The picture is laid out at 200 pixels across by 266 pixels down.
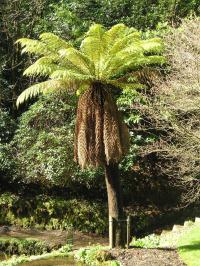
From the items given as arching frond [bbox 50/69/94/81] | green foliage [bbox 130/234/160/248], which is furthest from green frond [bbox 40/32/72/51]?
green foliage [bbox 130/234/160/248]

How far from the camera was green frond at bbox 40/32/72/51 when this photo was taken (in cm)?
1105

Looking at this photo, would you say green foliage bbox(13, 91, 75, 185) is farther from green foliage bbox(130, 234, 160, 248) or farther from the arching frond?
the arching frond

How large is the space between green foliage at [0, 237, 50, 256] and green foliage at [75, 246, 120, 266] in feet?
10.2

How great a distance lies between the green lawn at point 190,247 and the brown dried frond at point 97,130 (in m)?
2.96

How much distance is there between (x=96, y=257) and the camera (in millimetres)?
11039

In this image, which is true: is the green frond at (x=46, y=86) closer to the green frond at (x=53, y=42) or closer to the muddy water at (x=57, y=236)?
the green frond at (x=53, y=42)

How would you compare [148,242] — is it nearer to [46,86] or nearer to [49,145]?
[49,145]

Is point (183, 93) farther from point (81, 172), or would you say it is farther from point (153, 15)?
point (153, 15)

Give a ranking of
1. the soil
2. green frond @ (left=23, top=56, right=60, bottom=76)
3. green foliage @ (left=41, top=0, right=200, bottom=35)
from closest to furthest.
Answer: the soil
green frond @ (left=23, top=56, right=60, bottom=76)
green foliage @ (left=41, top=0, right=200, bottom=35)

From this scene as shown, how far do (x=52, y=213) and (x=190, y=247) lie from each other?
21.0 ft

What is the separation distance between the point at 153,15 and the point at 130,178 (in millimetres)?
7325

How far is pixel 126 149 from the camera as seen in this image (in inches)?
467

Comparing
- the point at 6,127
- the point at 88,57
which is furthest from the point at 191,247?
the point at 6,127

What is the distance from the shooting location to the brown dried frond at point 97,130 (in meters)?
11.4
